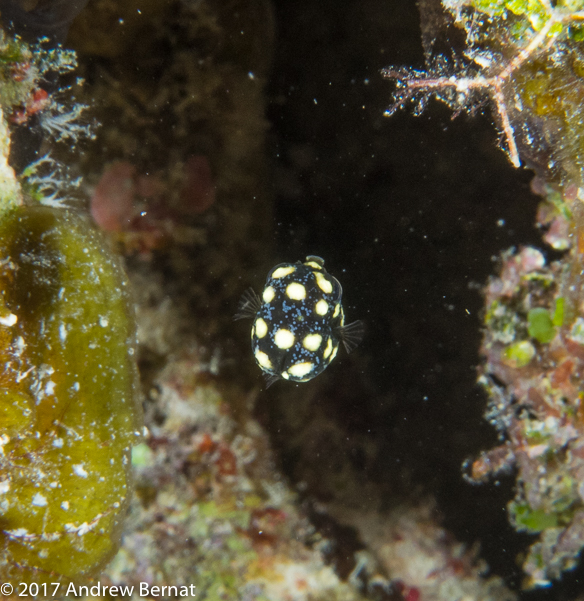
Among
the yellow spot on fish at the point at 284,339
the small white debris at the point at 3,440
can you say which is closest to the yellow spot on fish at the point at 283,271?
the yellow spot on fish at the point at 284,339

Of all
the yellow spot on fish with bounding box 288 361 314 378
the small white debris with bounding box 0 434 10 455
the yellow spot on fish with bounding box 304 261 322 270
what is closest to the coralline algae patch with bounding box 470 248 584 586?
the yellow spot on fish with bounding box 304 261 322 270

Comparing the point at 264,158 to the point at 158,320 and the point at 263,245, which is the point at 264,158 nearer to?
the point at 263,245

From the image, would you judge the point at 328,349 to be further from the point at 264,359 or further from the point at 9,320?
the point at 9,320

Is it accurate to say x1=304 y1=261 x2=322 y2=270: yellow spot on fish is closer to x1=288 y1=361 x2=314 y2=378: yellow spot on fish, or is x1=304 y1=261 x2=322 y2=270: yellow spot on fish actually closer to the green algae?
x1=288 y1=361 x2=314 y2=378: yellow spot on fish

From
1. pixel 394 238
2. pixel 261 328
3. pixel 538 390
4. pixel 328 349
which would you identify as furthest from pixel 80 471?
pixel 538 390

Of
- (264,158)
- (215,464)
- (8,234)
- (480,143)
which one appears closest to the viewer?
(8,234)

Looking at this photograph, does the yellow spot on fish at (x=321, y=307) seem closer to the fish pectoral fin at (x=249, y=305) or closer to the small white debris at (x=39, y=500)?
the fish pectoral fin at (x=249, y=305)

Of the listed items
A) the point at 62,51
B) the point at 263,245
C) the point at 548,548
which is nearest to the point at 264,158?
the point at 263,245
